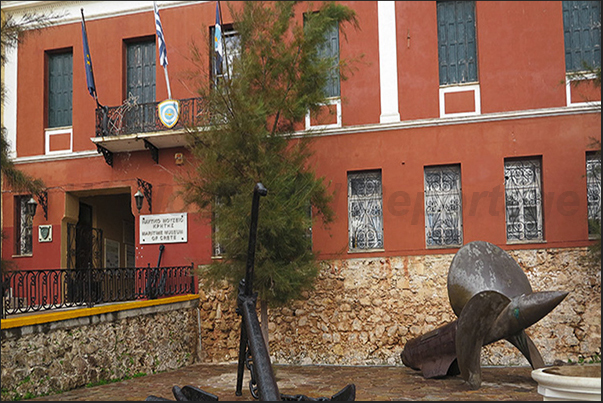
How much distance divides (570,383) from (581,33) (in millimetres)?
9130

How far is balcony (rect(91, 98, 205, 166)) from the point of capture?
13.1m

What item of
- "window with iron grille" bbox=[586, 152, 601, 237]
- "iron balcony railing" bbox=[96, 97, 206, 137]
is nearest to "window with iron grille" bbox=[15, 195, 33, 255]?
"iron balcony railing" bbox=[96, 97, 206, 137]

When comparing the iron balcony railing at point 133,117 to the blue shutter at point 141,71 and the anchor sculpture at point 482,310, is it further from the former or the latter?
the anchor sculpture at point 482,310

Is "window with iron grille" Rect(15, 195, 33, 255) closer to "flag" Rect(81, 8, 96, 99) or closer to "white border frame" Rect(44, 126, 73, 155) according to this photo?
"white border frame" Rect(44, 126, 73, 155)

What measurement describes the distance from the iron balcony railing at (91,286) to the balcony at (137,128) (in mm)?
2762

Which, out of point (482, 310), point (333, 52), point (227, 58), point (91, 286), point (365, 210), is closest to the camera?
point (482, 310)

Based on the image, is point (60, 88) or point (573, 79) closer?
point (573, 79)

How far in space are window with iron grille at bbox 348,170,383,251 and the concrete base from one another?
22.1ft

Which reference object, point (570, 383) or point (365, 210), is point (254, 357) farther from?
point (365, 210)

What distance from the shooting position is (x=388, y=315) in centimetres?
1225

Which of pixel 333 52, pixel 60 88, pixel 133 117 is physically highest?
pixel 333 52

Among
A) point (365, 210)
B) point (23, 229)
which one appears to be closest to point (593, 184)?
point (365, 210)

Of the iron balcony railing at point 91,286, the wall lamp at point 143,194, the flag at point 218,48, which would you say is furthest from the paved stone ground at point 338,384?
the flag at point 218,48

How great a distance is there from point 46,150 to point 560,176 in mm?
11235
